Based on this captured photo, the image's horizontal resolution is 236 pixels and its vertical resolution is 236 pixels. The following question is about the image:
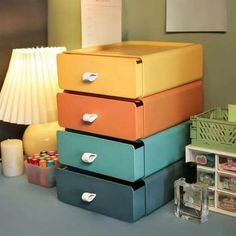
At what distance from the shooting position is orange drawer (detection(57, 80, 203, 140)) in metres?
0.99

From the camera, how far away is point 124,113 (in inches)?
38.8

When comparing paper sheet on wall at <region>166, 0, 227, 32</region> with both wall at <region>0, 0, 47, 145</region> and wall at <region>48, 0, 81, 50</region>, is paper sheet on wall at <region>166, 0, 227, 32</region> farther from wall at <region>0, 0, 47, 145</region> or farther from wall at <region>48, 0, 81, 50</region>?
wall at <region>0, 0, 47, 145</region>

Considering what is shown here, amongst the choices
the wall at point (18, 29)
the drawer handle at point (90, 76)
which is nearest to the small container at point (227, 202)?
the drawer handle at point (90, 76)

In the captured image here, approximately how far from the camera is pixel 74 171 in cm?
109

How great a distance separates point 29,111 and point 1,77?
0.19 meters

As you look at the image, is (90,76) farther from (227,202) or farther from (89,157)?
(227,202)

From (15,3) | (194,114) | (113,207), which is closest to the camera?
(113,207)

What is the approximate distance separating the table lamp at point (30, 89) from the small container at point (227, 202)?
0.48m

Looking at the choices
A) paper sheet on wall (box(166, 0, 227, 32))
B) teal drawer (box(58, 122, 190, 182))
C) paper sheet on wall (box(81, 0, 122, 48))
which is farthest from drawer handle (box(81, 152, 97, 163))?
paper sheet on wall (box(166, 0, 227, 32))

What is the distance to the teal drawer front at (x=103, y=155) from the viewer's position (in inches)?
39.1

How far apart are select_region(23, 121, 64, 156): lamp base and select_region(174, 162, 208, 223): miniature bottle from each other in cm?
43

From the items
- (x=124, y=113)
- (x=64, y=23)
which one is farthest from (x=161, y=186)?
(x=64, y=23)

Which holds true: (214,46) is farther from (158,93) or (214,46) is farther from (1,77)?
(1,77)

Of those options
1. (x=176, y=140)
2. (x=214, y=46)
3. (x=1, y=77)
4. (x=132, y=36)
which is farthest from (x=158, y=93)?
(x=1, y=77)
